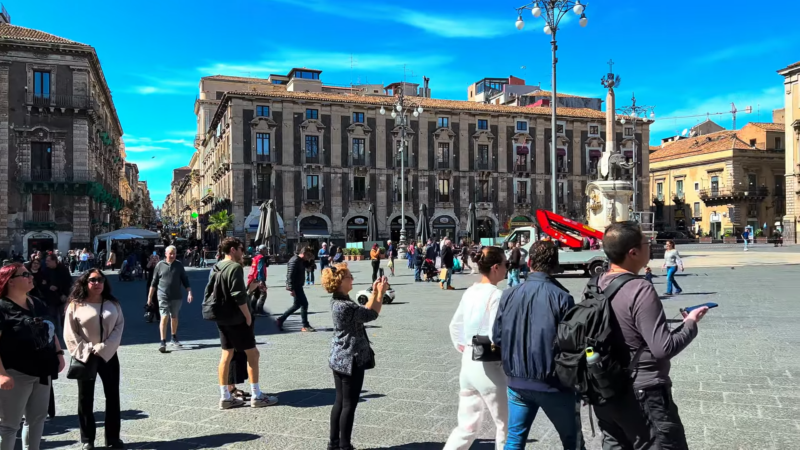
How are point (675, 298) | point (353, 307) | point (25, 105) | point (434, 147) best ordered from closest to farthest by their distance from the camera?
1. point (353, 307)
2. point (675, 298)
3. point (25, 105)
4. point (434, 147)

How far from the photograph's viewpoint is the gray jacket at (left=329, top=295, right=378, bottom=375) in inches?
175

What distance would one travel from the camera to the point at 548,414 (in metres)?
3.41

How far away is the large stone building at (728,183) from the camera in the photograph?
57.2 meters

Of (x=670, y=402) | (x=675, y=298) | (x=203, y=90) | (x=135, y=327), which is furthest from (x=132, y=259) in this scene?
(x=203, y=90)

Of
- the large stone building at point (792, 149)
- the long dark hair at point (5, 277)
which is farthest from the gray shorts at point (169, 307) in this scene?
the large stone building at point (792, 149)

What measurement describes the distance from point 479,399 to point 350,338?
1087mm

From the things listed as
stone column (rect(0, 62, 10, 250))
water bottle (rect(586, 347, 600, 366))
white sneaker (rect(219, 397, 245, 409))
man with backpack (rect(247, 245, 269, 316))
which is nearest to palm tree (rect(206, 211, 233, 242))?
stone column (rect(0, 62, 10, 250))

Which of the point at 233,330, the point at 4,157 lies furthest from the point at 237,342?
the point at 4,157

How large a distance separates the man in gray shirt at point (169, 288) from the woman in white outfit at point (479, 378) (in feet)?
18.9

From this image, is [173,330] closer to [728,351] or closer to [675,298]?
[728,351]

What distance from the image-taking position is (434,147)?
1901 inches

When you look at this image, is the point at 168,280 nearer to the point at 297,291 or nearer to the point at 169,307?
the point at 169,307

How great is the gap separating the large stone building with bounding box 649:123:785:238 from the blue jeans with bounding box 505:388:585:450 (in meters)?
60.8

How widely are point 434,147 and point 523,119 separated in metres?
8.08
